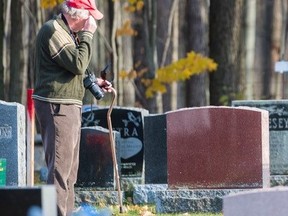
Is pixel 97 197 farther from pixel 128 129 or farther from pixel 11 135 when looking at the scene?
pixel 128 129

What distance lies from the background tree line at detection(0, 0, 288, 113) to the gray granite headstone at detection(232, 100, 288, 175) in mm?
3188

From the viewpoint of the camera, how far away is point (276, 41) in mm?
48062

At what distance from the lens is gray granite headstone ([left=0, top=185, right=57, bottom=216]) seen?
296 inches

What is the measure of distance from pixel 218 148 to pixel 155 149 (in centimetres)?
243

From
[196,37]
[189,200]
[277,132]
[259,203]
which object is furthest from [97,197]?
[196,37]

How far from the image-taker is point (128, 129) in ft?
61.5

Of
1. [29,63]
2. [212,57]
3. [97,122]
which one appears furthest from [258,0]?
[97,122]

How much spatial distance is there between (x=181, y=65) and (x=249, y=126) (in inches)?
588

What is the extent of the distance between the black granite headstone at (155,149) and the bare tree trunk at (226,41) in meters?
7.35

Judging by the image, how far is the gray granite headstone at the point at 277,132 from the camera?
17.7 metres

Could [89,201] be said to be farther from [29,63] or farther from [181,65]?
[29,63]

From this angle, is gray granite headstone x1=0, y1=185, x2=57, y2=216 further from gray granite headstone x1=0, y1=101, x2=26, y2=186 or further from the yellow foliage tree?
the yellow foliage tree

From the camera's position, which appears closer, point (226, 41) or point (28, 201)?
point (28, 201)

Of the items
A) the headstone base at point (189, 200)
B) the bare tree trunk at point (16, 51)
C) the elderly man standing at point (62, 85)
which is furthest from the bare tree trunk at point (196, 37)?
the elderly man standing at point (62, 85)
